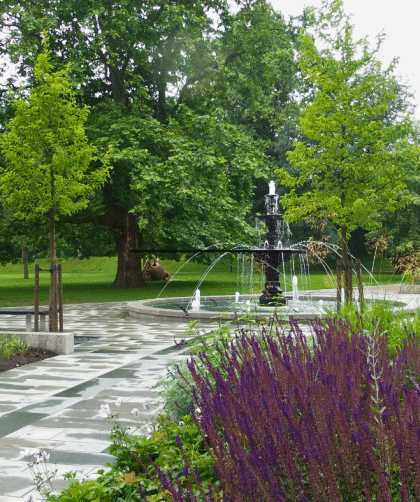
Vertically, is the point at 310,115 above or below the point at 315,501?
above

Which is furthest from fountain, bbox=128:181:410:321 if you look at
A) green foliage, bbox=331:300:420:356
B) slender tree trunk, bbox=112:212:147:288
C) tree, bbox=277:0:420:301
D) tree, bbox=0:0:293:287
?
slender tree trunk, bbox=112:212:147:288

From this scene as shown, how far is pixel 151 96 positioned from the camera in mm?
27453

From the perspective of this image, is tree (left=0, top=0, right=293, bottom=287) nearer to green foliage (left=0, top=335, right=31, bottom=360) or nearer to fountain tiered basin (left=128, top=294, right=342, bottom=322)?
fountain tiered basin (left=128, top=294, right=342, bottom=322)

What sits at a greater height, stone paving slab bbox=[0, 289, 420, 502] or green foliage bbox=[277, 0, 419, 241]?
green foliage bbox=[277, 0, 419, 241]

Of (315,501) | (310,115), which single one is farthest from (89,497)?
(310,115)

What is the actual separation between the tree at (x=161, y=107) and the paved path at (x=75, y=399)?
36.5 ft

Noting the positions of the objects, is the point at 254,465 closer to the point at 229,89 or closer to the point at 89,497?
the point at 89,497

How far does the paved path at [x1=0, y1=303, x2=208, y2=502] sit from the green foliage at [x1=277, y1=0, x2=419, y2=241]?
5.65 meters

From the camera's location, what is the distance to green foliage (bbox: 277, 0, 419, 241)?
14320mm

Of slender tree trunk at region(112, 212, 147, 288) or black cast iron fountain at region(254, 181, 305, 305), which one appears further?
slender tree trunk at region(112, 212, 147, 288)

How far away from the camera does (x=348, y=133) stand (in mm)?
14719

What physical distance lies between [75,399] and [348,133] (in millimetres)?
10639

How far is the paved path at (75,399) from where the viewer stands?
4.46 meters

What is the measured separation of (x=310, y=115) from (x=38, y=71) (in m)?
6.71
